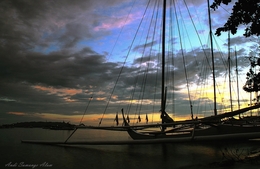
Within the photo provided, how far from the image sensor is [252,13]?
410 inches

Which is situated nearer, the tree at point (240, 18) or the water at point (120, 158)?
the tree at point (240, 18)

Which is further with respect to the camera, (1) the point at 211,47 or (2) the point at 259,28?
(1) the point at 211,47

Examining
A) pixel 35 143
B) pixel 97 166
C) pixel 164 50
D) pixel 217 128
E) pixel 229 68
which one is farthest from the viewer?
pixel 229 68

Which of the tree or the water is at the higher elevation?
the tree

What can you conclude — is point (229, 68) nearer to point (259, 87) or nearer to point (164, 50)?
point (164, 50)

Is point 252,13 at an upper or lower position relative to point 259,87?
upper

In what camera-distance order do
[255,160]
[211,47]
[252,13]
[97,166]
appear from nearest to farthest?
[252,13], [255,160], [97,166], [211,47]

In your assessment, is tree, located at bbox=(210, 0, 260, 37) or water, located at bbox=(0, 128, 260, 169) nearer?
tree, located at bbox=(210, 0, 260, 37)

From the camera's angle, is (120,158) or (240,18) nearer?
(240,18)

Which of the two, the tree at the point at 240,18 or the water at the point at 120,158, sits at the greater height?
the tree at the point at 240,18

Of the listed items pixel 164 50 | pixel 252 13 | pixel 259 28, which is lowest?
pixel 259 28

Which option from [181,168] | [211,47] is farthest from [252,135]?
[211,47]

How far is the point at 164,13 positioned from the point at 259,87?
13.3 m

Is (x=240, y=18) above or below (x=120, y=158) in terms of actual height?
above
